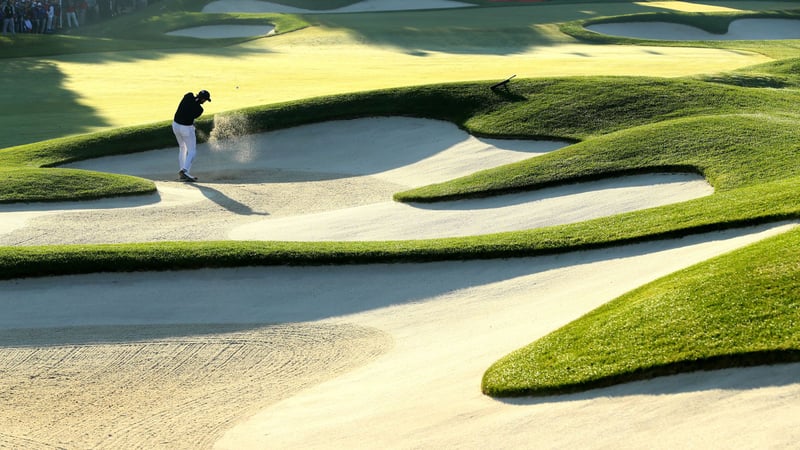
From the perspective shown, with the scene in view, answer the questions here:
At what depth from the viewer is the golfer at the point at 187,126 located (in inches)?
890

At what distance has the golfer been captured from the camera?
22.6m

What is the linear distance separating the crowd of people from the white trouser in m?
28.5

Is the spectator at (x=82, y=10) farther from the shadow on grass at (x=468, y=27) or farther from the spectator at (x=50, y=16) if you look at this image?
the shadow on grass at (x=468, y=27)

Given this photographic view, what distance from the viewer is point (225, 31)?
184 feet

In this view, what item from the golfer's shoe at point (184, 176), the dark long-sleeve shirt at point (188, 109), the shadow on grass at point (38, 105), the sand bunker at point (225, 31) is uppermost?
the sand bunker at point (225, 31)

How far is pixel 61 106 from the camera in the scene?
3189cm

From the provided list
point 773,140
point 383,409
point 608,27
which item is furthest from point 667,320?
point 608,27

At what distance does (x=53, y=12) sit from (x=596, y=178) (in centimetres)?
4543

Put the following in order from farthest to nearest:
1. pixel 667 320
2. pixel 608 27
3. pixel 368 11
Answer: pixel 368 11 < pixel 608 27 < pixel 667 320

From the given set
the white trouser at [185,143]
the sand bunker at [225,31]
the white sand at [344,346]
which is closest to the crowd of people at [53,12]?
the sand bunker at [225,31]

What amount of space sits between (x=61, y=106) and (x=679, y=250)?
24.0 metres

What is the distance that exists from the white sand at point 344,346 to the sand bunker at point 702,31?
3649cm

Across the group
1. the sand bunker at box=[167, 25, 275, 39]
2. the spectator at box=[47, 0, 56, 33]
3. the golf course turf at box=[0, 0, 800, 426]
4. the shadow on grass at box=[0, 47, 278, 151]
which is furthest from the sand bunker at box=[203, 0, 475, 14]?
the golf course turf at box=[0, 0, 800, 426]

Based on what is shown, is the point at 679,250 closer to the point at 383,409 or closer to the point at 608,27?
the point at 383,409
